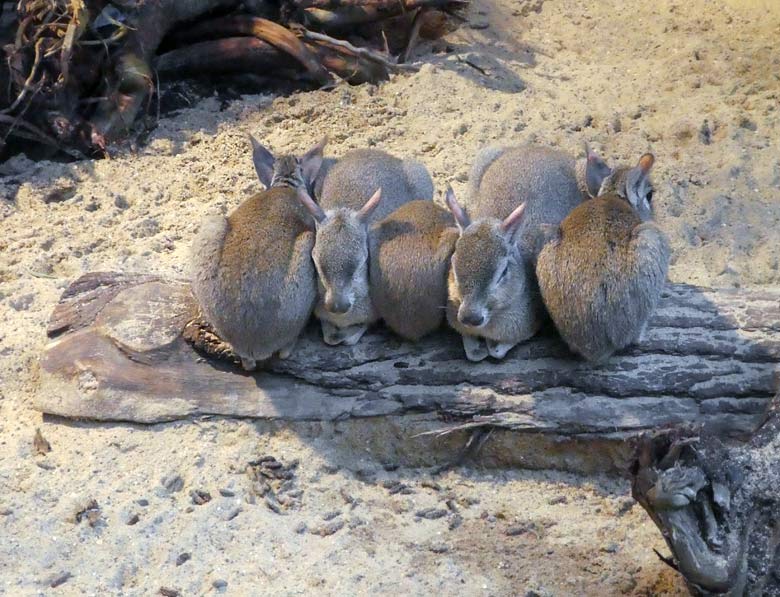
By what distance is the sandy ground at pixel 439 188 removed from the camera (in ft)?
16.9

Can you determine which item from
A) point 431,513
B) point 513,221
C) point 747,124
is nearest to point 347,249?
point 513,221

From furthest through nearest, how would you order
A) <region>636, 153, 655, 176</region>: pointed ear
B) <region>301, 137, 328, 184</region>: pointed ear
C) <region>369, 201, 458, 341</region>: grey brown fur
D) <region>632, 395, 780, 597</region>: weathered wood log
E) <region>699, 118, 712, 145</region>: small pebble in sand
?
<region>699, 118, 712, 145</region>: small pebble in sand < <region>301, 137, 328, 184</region>: pointed ear < <region>636, 153, 655, 176</region>: pointed ear < <region>369, 201, 458, 341</region>: grey brown fur < <region>632, 395, 780, 597</region>: weathered wood log

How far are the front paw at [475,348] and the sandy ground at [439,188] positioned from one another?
658mm

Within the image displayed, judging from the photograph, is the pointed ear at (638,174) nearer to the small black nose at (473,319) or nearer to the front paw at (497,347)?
the front paw at (497,347)

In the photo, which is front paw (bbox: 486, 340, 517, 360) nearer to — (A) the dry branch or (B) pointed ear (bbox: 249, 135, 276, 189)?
(B) pointed ear (bbox: 249, 135, 276, 189)

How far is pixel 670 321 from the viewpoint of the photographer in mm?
5805

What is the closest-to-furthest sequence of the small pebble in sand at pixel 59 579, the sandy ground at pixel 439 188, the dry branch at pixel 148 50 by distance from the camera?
1. the small pebble in sand at pixel 59 579
2. the sandy ground at pixel 439 188
3. the dry branch at pixel 148 50

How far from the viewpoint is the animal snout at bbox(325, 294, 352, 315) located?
5.63 m

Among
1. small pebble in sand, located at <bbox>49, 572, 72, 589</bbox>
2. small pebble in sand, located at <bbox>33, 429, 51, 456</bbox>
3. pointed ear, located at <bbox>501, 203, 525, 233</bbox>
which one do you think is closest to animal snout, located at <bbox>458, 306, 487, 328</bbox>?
pointed ear, located at <bbox>501, 203, 525, 233</bbox>

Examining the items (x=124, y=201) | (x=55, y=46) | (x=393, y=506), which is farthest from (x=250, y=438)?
(x=55, y=46)

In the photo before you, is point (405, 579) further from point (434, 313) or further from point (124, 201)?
point (124, 201)

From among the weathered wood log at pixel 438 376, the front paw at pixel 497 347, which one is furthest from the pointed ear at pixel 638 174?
the front paw at pixel 497 347

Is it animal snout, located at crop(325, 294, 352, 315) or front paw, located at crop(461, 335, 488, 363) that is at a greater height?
animal snout, located at crop(325, 294, 352, 315)

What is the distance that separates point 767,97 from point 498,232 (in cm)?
409
